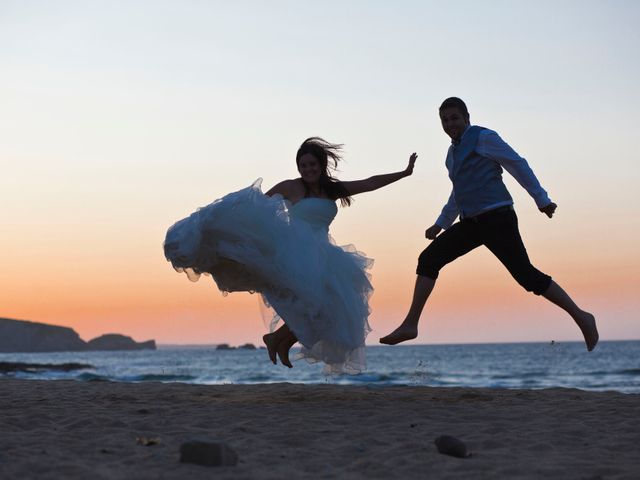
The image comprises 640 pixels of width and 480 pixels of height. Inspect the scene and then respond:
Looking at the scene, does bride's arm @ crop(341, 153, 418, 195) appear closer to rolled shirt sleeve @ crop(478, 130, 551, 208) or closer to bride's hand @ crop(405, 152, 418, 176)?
bride's hand @ crop(405, 152, 418, 176)

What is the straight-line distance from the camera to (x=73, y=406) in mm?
7262

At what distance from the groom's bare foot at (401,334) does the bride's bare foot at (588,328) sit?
4.66 feet

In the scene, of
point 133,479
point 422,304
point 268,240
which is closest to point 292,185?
point 268,240

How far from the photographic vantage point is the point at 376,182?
8086 millimetres

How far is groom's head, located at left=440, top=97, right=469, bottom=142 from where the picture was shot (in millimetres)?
7129

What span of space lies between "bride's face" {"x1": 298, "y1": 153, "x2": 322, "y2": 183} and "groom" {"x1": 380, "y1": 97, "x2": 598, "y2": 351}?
4.19 feet

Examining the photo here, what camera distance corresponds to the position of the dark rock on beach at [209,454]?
441 cm

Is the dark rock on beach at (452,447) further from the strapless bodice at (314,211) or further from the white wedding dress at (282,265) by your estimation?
the strapless bodice at (314,211)

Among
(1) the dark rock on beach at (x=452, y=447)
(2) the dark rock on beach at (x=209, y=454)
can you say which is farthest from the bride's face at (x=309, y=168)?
(2) the dark rock on beach at (x=209, y=454)

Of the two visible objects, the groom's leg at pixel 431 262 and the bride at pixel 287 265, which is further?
→ the groom's leg at pixel 431 262

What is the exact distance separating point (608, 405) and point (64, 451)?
4.85 m

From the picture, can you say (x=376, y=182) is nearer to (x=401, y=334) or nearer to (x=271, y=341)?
(x=401, y=334)

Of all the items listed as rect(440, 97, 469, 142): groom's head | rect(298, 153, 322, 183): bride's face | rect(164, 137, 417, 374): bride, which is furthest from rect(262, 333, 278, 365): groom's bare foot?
rect(440, 97, 469, 142): groom's head

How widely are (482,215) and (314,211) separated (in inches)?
62.3
